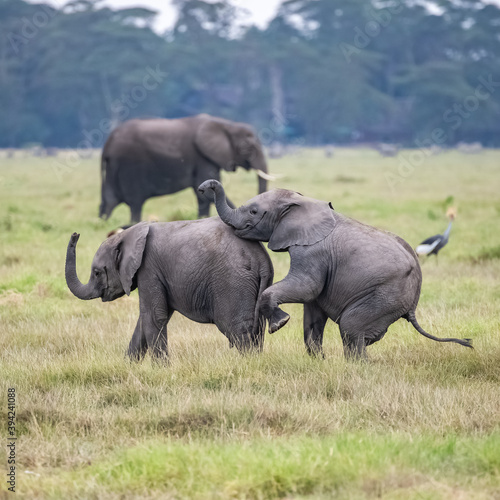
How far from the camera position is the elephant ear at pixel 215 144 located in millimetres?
14359

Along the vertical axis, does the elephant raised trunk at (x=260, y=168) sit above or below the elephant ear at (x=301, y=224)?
below

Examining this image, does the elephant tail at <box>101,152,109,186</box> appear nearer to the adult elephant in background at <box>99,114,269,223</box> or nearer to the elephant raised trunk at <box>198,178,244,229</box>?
the adult elephant in background at <box>99,114,269,223</box>

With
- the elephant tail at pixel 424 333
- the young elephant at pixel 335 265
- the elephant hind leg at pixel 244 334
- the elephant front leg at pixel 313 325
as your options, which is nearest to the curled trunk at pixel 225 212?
the young elephant at pixel 335 265

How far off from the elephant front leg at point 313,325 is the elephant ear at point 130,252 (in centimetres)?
115

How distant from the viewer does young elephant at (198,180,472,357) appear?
5.70m

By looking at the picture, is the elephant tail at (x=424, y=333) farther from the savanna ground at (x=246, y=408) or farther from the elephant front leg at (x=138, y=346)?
the elephant front leg at (x=138, y=346)

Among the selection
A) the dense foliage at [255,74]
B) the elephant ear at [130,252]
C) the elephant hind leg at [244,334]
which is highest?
the elephant ear at [130,252]

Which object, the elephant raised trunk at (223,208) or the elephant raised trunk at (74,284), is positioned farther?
the elephant raised trunk at (74,284)

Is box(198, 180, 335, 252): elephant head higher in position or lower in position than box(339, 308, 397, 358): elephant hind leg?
higher

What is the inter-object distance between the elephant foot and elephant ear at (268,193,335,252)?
0.47 meters

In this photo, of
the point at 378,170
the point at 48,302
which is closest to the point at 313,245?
the point at 48,302

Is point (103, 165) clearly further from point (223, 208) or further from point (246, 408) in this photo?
point (246, 408)

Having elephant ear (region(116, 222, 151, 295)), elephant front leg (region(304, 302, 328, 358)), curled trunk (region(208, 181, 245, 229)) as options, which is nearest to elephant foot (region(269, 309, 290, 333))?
elephant front leg (region(304, 302, 328, 358))

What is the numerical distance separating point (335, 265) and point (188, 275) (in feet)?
3.14
